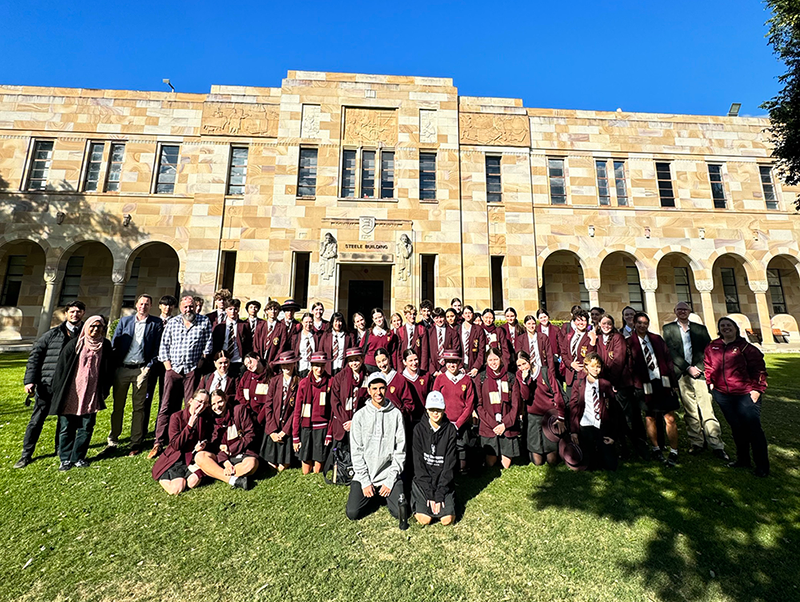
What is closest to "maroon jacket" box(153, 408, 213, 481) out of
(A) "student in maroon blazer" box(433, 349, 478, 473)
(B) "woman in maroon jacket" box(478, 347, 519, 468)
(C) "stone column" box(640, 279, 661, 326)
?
(A) "student in maroon blazer" box(433, 349, 478, 473)

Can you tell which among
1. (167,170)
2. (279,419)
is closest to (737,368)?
(279,419)

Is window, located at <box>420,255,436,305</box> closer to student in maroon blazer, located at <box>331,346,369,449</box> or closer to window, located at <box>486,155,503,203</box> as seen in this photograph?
window, located at <box>486,155,503,203</box>

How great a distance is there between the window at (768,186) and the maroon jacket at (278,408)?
24.8 m

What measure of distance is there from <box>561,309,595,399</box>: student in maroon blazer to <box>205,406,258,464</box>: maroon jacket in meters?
5.27

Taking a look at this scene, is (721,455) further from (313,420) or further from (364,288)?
(364,288)

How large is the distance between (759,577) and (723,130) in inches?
917

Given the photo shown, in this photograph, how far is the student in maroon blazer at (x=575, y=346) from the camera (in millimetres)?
6429

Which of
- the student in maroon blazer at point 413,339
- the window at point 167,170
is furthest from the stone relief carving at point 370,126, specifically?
the student in maroon blazer at point 413,339

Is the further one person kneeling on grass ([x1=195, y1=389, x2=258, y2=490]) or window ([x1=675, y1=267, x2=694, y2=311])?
window ([x1=675, y1=267, x2=694, y2=311])

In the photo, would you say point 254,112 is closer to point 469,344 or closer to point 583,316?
point 469,344

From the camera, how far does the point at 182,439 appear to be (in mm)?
4875

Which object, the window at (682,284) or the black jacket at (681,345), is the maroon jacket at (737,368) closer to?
the black jacket at (681,345)

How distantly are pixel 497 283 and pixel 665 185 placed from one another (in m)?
9.83

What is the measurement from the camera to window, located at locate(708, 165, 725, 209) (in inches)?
710
